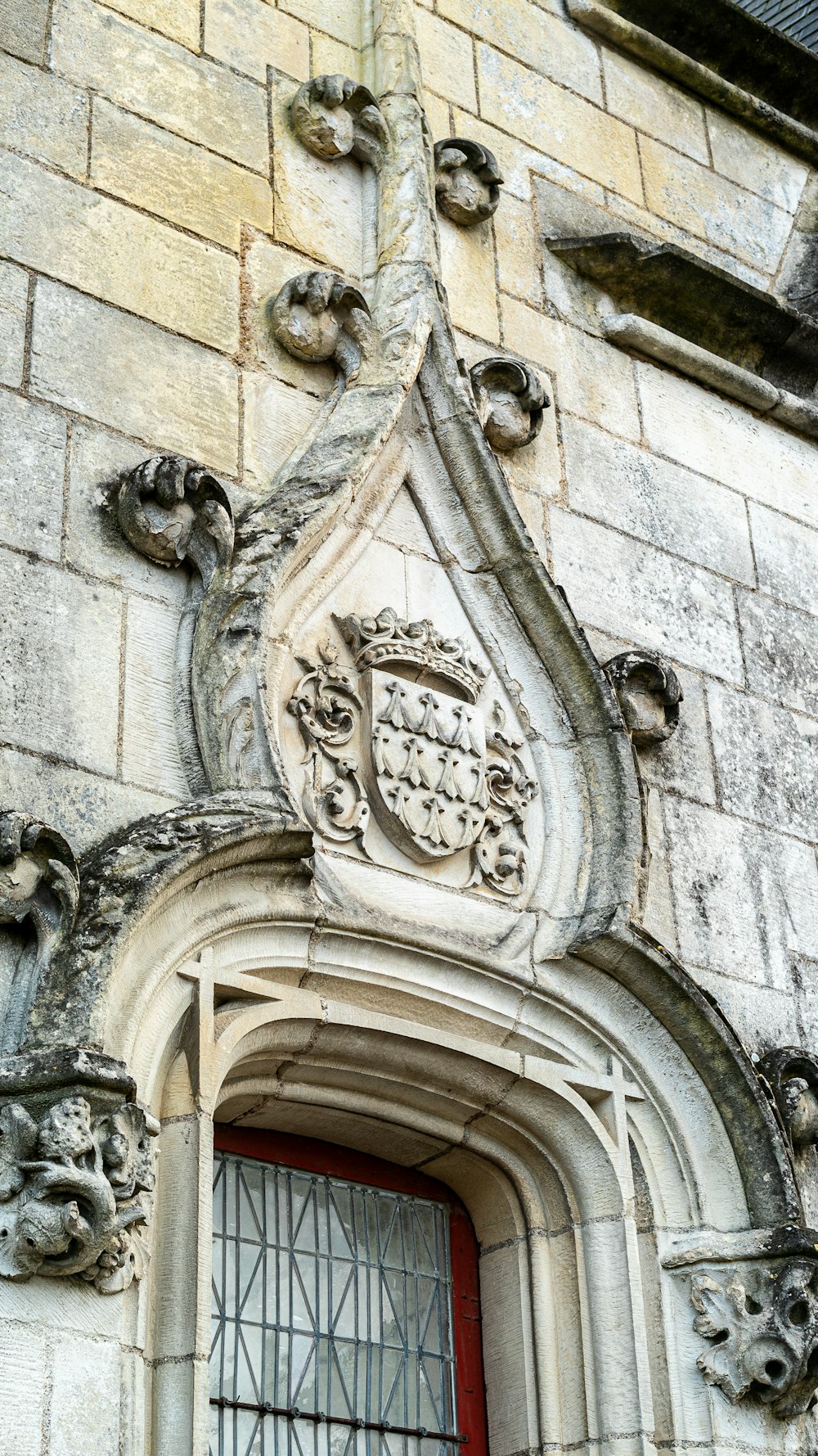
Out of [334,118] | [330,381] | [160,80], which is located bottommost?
[330,381]

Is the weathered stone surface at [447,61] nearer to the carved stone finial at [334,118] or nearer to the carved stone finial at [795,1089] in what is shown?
the carved stone finial at [334,118]

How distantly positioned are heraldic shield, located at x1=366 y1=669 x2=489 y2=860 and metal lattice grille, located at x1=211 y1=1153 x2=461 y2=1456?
0.88m

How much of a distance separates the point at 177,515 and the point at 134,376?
44cm

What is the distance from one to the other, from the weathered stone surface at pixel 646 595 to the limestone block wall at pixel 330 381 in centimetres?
1

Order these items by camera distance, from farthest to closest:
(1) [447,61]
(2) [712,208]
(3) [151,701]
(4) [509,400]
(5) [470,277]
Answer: (2) [712,208]
(1) [447,61]
(5) [470,277]
(4) [509,400]
(3) [151,701]

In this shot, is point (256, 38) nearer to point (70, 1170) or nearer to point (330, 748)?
point (330, 748)

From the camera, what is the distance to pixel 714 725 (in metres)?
5.96

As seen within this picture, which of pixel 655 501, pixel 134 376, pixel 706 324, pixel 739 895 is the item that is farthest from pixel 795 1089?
pixel 706 324

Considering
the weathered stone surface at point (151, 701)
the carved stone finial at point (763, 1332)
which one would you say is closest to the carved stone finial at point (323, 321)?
the weathered stone surface at point (151, 701)

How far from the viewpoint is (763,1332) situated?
4852 millimetres

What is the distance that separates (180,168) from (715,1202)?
10.00 ft

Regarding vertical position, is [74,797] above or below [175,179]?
below

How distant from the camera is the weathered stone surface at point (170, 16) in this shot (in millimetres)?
5570

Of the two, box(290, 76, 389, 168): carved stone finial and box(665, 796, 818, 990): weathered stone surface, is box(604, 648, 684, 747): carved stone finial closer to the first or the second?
box(665, 796, 818, 990): weathered stone surface
